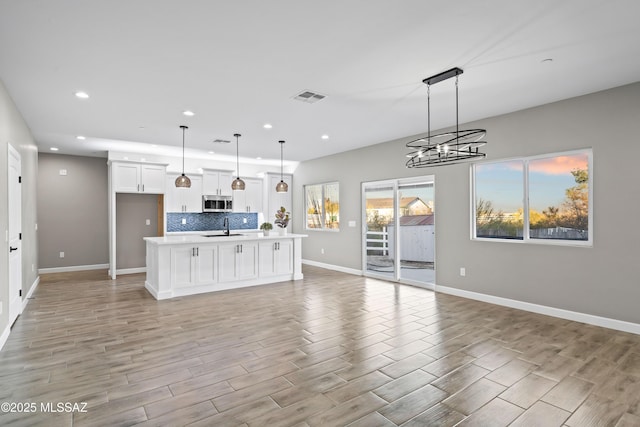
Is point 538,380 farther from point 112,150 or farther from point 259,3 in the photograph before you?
point 112,150

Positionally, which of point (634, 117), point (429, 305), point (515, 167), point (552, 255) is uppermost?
point (634, 117)

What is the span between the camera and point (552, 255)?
14.6 ft

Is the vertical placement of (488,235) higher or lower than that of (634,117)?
lower

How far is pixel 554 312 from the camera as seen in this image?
Answer: 4.42 metres

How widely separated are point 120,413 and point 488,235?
16.6 ft

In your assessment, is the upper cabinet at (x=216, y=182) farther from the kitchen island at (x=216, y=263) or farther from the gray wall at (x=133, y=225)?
the kitchen island at (x=216, y=263)

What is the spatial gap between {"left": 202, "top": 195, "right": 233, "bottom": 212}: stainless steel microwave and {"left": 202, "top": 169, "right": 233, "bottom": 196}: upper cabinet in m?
0.10

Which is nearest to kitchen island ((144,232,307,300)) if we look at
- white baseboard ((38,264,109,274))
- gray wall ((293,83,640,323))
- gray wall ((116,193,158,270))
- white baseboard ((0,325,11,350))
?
white baseboard ((0,325,11,350))

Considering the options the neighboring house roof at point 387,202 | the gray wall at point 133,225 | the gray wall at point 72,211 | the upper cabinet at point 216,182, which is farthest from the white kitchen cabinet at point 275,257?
the gray wall at point 72,211

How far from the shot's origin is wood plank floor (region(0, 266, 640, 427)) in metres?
2.27

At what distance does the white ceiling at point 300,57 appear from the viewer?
241 centimetres

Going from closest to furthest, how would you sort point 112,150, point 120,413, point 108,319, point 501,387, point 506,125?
1. point 120,413
2. point 501,387
3. point 108,319
4. point 506,125
5. point 112,150

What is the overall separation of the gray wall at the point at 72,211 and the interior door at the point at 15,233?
3764mm

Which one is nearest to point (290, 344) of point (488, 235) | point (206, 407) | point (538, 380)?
point (206, 407)
